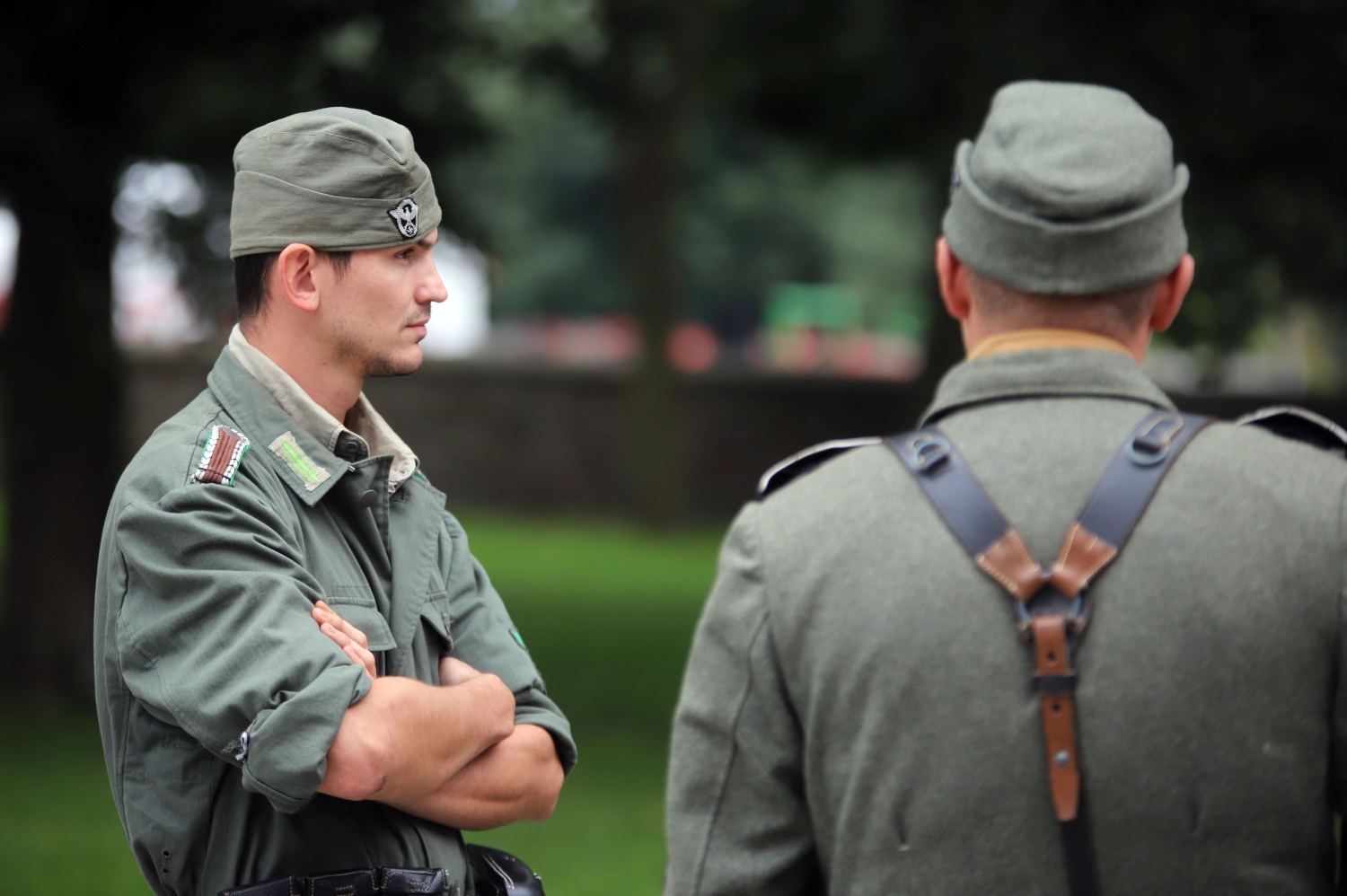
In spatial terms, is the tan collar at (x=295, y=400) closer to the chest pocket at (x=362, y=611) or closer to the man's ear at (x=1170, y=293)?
the chest pocket at (x=362, y=611)

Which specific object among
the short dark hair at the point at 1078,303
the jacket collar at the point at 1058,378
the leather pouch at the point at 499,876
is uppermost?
the short dark hair at the point at 1078,303

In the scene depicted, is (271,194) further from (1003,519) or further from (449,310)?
(449,310)

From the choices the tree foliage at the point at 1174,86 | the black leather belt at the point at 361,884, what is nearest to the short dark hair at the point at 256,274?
the black leather belt at the point at 361,884

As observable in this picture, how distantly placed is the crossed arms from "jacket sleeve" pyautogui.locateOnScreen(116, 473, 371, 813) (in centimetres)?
4

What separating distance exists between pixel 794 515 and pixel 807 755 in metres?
0.29

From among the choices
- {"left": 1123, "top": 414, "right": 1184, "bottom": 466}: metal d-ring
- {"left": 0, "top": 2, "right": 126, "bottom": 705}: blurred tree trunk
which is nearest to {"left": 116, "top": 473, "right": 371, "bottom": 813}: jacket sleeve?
{"left": 1123, "top": 414, "right": 1184, "bottom": 466}: metal d-ring

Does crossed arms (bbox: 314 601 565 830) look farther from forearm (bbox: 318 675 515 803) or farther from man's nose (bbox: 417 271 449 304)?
man's nose (bbox: 417 271 449 304)

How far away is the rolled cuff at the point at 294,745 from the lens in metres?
2.21

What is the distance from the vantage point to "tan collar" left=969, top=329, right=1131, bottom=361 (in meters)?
2.00

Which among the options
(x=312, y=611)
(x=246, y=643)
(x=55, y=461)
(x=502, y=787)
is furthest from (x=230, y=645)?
(x=55, y=461)

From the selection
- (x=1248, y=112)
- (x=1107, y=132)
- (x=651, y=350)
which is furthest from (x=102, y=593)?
(x=651, y=350)

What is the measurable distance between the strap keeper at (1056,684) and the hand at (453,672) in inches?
44.0

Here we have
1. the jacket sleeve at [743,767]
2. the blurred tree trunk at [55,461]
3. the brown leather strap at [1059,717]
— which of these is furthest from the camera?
the blurred tree trunk at [55,461]

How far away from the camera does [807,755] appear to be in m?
1.94
